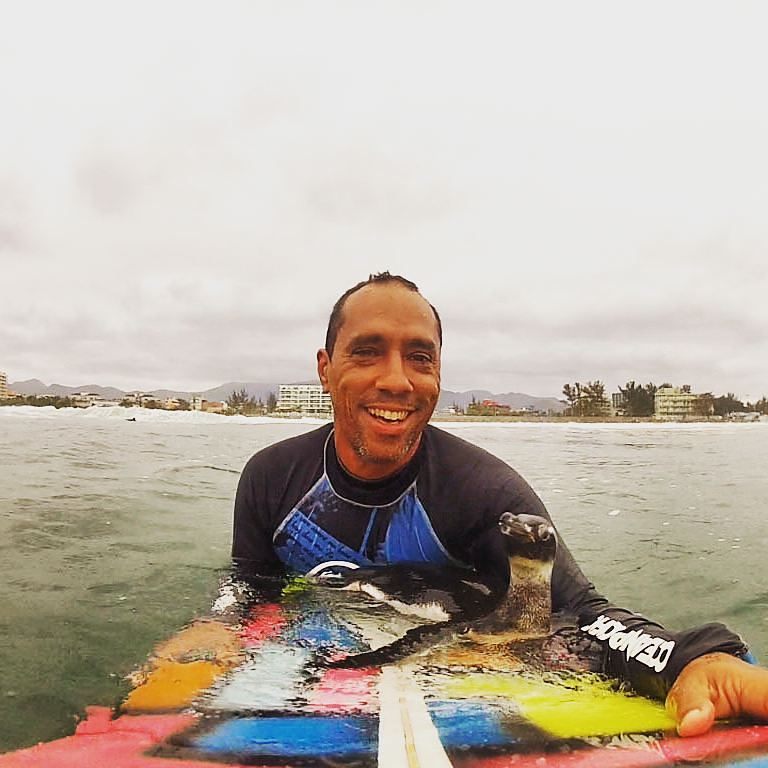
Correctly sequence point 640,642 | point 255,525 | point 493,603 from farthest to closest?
point 255,525
point 493,603
point 640,642

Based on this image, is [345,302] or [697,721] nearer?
[697,721]

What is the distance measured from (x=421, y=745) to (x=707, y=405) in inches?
3546

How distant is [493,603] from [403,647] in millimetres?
455

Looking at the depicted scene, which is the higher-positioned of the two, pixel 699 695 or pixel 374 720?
pixel 699 695

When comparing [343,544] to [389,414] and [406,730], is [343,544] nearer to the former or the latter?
[389,414]

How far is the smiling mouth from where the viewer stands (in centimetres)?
298

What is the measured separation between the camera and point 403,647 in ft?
8.82

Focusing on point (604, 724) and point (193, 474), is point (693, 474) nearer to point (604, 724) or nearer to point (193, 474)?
point (193, 474)

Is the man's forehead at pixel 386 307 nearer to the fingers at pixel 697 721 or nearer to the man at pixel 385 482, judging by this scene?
the man at pixel 385 482

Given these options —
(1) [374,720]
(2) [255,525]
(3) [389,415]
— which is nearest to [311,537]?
(2) [255,525]

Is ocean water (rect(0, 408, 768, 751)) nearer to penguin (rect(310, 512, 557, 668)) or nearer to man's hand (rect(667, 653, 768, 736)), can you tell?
penguin (rect(310, 512, 557, 668))

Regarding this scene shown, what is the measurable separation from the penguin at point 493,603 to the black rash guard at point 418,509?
3.3 inches

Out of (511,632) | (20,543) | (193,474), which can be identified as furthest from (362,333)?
(193,474)

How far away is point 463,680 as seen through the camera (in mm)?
2316
